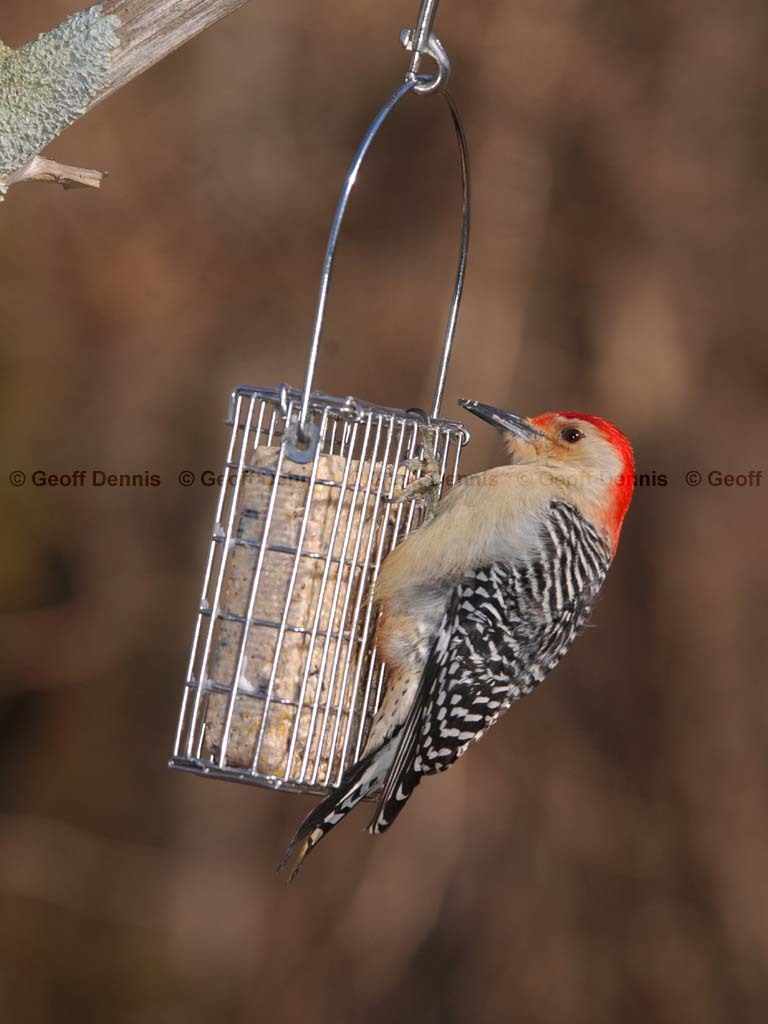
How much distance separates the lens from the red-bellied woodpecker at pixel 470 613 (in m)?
3.10

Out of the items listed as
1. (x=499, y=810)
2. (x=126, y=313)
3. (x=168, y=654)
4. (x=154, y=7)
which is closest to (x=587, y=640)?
(x=499, y=810)

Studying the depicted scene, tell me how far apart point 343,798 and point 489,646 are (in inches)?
20.8

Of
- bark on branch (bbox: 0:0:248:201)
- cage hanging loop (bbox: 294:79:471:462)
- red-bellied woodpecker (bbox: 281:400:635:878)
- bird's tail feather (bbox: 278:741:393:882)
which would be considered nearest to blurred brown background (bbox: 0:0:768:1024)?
red-bellied woodpecker (bbox: 281:400:635:878)

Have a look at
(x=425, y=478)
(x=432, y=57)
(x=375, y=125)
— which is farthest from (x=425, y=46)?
(x=425, y=478)

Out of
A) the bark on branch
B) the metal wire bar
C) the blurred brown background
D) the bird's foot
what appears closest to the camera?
the bark on branch

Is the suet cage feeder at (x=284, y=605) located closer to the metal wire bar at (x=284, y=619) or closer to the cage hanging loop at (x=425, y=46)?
the metal wire bar at (x=284, y=619)

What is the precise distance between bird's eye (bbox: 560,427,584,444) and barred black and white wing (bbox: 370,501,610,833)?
204mm

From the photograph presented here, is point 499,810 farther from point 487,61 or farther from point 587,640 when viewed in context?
point 487,61

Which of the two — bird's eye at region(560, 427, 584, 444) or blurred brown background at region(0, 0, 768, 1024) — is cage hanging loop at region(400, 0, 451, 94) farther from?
blurred brown background at region(0, 0, 768, 1024)

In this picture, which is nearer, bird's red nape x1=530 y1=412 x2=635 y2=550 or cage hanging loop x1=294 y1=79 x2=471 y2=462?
cage hanging loop x1=294 y1=79 x2=471 y2=462

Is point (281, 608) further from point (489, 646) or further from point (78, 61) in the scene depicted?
point (78, 61)

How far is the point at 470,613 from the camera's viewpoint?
3.18 meters

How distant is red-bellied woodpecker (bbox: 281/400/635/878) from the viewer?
3096mm

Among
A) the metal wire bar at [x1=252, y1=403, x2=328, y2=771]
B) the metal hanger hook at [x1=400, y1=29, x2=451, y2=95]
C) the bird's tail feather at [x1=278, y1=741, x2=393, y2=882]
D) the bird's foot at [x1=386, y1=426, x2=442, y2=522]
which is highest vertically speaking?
the metal hanger hook at [x1=400, y1=29, x2=451, y2=95]
